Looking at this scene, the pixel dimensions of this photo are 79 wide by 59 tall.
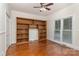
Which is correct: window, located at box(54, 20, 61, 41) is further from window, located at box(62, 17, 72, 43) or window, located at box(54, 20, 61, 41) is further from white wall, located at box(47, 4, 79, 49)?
window, located at box(62, 17, 72, 43)

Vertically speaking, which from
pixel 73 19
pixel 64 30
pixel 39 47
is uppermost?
pixel 73 19

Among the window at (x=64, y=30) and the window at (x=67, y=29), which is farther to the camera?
the window at (x=67, y=29)

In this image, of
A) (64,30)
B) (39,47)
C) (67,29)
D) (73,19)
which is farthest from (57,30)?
(39,47)

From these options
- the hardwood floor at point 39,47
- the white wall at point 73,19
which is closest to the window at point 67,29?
the white wall at point 73,19

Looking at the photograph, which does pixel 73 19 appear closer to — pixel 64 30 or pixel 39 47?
pixel 64 30

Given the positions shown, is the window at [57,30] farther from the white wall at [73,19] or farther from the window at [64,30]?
the white wall at [73,19]

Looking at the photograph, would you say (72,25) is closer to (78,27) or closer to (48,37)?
(78,27)

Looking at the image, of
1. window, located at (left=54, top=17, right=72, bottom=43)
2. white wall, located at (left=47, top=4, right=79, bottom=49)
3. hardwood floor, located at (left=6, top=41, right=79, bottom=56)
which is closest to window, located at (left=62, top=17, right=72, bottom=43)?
window, located at (left=54, top=17, right=72, bottom=43)

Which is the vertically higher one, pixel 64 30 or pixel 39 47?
pixel 64 30

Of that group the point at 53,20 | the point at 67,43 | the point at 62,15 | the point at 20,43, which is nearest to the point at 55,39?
the point at 67,43

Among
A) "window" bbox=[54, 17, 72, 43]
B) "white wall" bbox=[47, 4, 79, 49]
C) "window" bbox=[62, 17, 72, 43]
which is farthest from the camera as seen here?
"window" bbox=[62, 17, 72, 43]

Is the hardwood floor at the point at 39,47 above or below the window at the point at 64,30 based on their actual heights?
below

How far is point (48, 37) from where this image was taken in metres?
3.31

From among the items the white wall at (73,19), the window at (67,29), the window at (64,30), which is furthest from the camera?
the window at (67,29)
